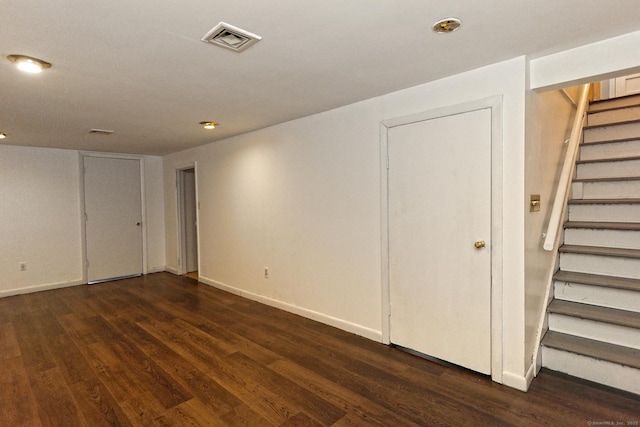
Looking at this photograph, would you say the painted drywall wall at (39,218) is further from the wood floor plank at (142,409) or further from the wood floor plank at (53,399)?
the wood floor plank at (142,409)

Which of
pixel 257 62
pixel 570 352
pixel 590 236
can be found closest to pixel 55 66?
pixel 257 62

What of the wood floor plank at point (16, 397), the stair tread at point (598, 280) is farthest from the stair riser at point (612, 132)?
the wood floor plank at point (16, 397)

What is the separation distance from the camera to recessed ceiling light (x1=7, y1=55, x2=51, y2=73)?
1994 mm

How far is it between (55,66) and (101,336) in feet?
8.11

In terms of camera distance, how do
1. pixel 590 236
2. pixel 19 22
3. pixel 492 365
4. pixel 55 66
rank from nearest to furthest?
pixel 19 22 < pixel 55 66 < pixel 492 365 < pixel 590 236

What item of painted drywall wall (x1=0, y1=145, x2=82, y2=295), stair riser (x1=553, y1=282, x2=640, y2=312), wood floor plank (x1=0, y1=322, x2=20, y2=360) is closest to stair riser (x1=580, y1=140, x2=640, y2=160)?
stair riser (x1=553, y1=282, x2=640, y2=312)

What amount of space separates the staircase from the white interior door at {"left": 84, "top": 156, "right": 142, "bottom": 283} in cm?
615

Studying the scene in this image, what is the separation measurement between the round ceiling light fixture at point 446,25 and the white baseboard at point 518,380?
2.24m

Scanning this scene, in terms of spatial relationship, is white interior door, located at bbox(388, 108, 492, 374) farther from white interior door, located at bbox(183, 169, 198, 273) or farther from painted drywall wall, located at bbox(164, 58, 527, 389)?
white interior door, located at bbox(183, 169, 198, 273)

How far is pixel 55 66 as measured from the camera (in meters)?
2.14

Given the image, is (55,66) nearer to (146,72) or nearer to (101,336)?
(146,72)

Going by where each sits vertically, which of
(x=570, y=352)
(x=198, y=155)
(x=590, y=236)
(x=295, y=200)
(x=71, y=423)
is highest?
(x=198, y=155)

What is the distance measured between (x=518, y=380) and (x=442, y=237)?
1076 millimetres

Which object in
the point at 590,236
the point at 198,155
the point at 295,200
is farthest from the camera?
the point at 198,155
